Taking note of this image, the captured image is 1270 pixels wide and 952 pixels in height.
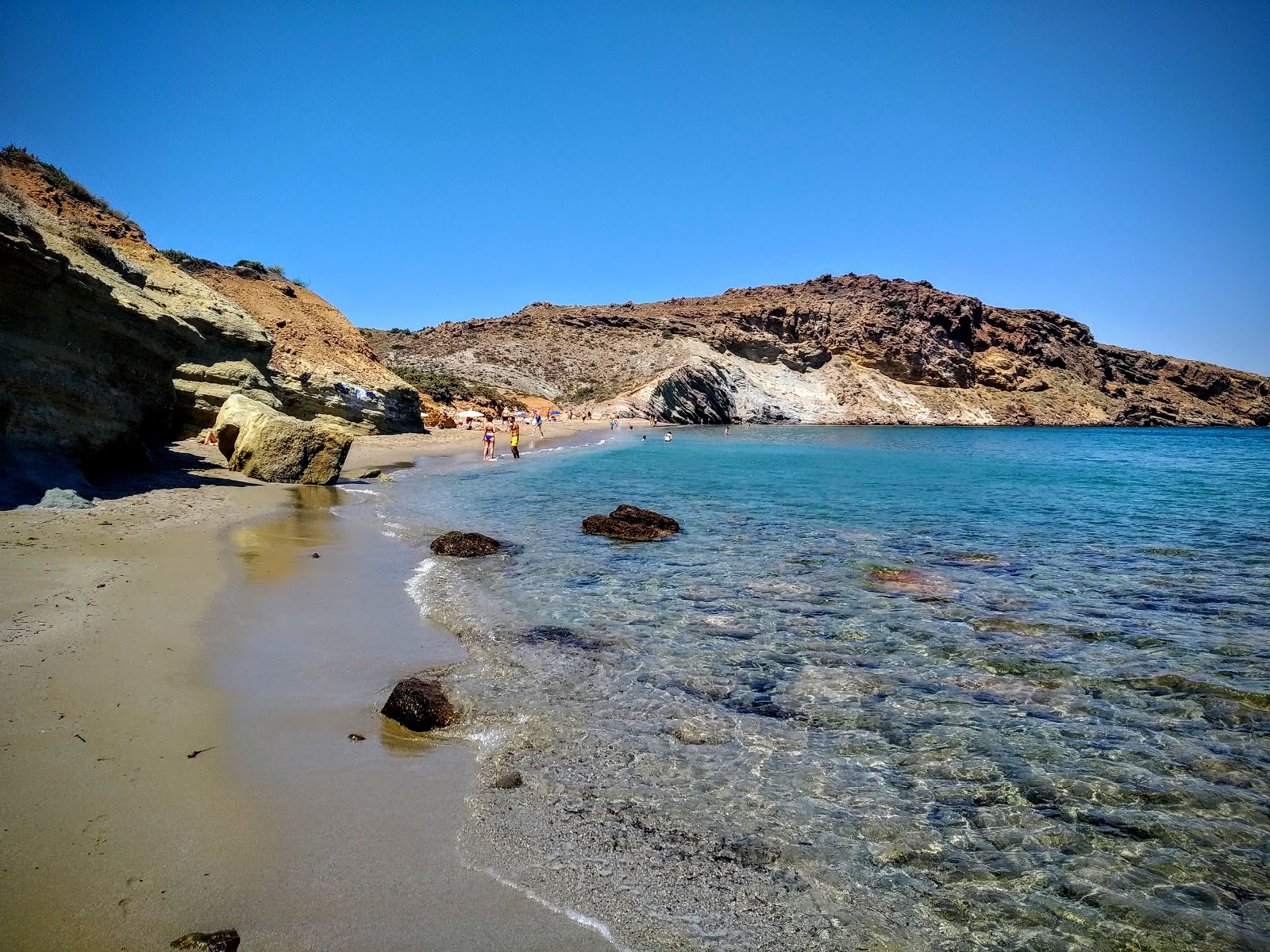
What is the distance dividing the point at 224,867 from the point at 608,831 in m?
1.76

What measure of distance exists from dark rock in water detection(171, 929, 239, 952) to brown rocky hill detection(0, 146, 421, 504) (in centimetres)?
945

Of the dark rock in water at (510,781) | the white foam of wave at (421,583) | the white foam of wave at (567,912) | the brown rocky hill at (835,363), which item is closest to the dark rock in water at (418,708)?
the dark rock in water at (510,781)

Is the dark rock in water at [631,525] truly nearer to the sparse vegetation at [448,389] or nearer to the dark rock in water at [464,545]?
the dark rock in water at [464,545]

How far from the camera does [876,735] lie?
4.67 m

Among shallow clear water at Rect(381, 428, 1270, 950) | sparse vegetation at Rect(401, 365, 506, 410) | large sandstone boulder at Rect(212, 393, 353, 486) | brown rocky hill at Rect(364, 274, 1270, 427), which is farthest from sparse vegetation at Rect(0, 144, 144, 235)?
brown rocky hill at Rect(364, 274, 1270, 427)

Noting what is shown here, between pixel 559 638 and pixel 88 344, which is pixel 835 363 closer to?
pixel 88 344

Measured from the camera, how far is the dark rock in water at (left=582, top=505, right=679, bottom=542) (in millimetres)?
11938

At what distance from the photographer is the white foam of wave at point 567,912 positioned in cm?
271

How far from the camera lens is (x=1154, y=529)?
13523mm

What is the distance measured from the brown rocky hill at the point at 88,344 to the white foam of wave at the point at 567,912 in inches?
Result: 390

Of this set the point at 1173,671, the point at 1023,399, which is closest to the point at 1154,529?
the point at 1173,671

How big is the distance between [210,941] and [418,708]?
215cm

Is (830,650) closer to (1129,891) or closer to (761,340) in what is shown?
(1129,891)

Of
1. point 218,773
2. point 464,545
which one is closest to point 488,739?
point 218,773
